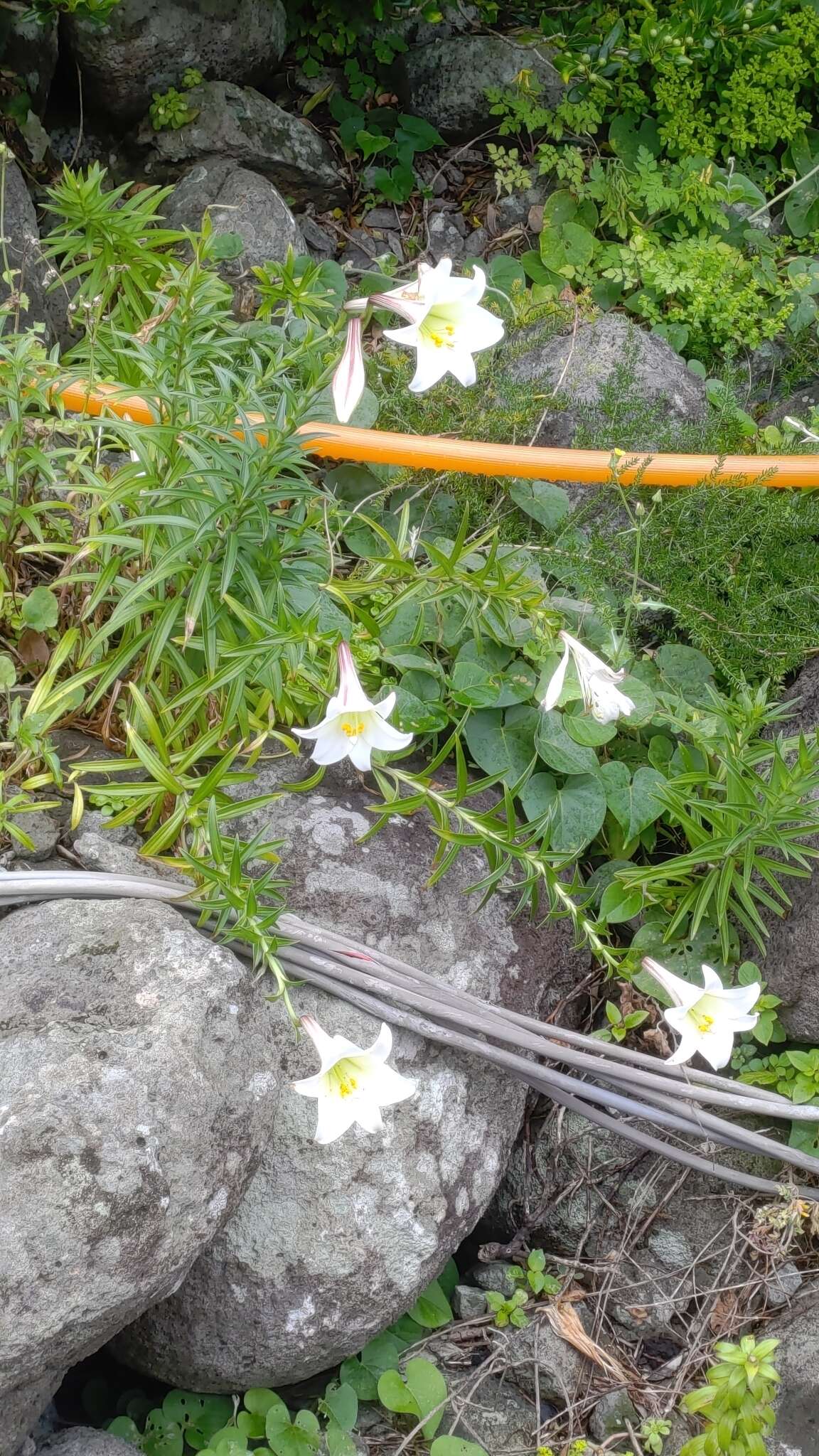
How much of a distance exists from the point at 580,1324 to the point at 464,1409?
32cm

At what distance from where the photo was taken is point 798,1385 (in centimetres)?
227

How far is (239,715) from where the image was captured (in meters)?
2.31

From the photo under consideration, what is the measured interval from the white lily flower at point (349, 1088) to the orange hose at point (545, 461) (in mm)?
1594

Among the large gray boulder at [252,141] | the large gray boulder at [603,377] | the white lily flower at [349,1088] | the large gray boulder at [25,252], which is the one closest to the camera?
the white lily flower at [349,1088]

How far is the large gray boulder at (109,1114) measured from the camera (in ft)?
5.59

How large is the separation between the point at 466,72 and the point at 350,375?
8.84 ft

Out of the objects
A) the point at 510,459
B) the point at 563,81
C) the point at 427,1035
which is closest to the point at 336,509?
the point at 510,459

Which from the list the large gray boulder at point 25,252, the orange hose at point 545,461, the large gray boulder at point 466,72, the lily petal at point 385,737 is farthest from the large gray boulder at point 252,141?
the lily petal at point 385,737

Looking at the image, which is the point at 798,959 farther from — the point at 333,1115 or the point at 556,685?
the point at 333,1115

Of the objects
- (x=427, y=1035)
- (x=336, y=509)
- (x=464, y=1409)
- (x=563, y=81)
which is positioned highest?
(x=563, y=81)

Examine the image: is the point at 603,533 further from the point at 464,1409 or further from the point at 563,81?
the point at 464,1409

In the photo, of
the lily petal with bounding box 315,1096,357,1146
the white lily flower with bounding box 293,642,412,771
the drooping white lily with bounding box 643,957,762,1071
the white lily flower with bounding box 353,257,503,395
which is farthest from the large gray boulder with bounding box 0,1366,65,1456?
the white lily flower with bounding box 353,257,503,395

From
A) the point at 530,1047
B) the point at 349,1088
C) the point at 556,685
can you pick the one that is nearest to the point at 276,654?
the point at 556,685

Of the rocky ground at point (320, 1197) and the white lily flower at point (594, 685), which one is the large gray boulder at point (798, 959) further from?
the white lily flower at point (594, 685)
